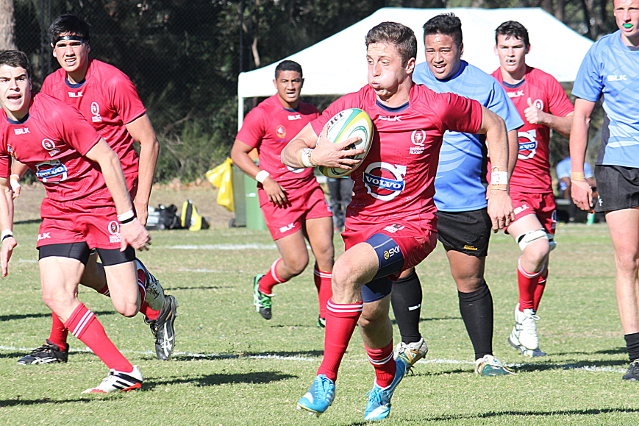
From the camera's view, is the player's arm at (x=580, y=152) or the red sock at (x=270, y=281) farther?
the red sock at (x=270, y=281)

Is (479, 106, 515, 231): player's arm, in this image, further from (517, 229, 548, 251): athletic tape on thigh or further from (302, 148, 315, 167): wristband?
(517, 229, 548, 251): athletic tape on thigh

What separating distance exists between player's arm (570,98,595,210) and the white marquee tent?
42.0 feet

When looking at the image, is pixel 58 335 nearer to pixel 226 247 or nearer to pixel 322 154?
pixel 322 154

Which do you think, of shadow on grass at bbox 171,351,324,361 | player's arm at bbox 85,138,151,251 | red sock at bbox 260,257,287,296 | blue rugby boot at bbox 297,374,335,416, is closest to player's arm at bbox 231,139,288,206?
red sock at bbox 260,257,287,296

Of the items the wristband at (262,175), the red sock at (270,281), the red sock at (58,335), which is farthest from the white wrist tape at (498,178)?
the red sock at (270,281)

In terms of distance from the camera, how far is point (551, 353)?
7.36 metres

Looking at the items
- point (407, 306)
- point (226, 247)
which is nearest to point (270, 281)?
point (407, 306)

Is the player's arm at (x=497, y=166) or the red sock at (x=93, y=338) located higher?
the player's arm at (x=497, y=166)

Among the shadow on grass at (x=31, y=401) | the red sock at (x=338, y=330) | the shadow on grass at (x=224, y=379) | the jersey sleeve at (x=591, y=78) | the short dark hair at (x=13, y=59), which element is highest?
the short dark hair at (x=13, y=59)

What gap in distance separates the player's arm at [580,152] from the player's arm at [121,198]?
282 centimetres

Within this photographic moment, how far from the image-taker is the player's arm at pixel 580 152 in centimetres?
633

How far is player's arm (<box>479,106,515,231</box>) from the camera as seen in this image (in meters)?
5.08

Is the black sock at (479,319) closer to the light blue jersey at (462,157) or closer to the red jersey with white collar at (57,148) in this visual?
the light blue jersey at (462,157)

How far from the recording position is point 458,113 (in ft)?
16.7
